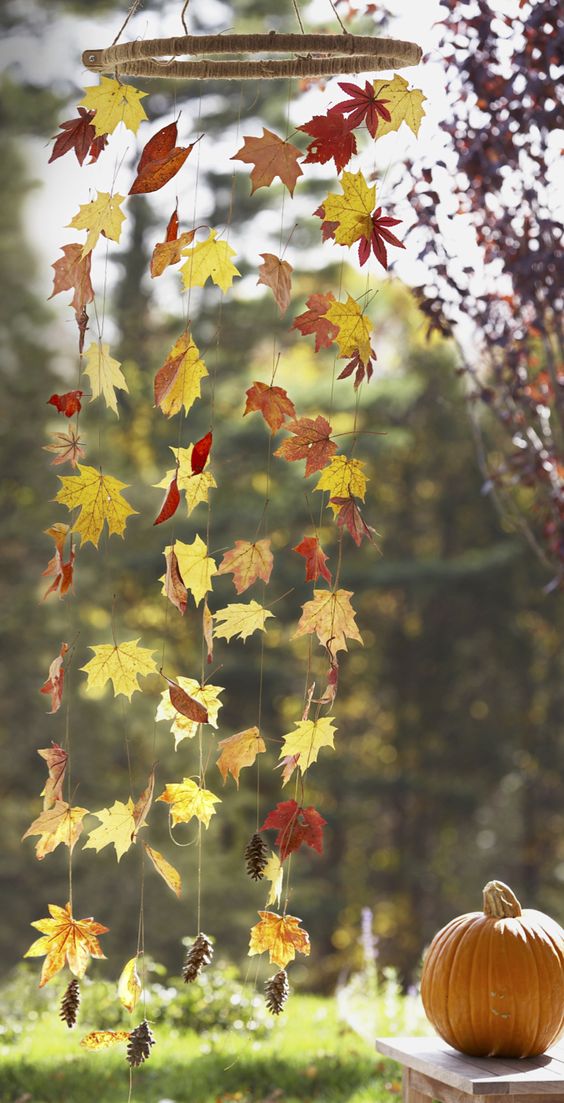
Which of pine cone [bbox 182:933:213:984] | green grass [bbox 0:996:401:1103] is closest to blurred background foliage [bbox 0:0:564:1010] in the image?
green grass [bbox 0:996:401:1103]

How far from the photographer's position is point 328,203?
130 centimetres

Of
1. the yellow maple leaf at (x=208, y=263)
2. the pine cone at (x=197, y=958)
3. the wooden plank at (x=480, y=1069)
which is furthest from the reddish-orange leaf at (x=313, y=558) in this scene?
the wooden plank at (x=480, y=1069)

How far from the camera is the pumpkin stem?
82.8 inches

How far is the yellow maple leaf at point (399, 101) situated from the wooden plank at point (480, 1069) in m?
1.37

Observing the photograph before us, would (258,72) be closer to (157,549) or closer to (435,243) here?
(435,243)

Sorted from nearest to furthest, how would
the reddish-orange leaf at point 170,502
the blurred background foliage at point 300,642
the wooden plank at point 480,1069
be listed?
the reddish-orange leaf at point 170,502, the wooden plank at point 480,1069, the blurred background foliage at point 300,642

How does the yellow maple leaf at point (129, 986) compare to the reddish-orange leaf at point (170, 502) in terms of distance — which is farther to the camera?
the yellow maple leaf at point (129, 986)

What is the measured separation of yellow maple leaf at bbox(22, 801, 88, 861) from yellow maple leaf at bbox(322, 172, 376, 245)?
0.71 meters

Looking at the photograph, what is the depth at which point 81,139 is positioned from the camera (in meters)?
1.31

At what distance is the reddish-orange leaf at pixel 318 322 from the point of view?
1.38 metres

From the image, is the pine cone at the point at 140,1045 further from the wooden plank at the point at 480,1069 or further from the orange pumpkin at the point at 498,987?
the orange pumpkin at the point at 498,987

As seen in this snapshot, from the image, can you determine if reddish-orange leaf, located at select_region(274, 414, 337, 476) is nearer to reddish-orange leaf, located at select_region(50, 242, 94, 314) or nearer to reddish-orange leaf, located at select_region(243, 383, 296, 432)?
reddish-orange leaf, located at select_region(243, 383, 296, 432)

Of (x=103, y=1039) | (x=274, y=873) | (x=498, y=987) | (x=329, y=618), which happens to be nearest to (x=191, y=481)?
(x=329, y=618)

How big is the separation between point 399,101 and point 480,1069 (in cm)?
146
